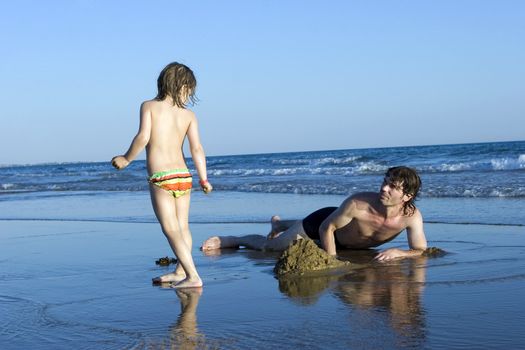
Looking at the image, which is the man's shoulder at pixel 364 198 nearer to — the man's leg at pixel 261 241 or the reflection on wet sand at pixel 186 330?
the man's leg at pixel 261 241

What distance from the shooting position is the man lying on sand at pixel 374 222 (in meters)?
5.58

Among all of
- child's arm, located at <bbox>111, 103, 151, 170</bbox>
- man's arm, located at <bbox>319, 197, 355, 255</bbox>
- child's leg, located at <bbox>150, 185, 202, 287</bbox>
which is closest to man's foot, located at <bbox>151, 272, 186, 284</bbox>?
child's leg, located at <bbox>150, 185, 202, 287</bbox>

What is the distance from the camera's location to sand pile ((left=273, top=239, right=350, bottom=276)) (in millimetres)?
5074

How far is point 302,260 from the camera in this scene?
509cm

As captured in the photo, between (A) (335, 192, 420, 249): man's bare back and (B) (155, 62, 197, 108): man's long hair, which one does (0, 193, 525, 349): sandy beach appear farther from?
(B) (155, 62, 197, 108): man's long hair

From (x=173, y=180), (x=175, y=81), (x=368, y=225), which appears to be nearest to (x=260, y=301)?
(x=173, y=180)

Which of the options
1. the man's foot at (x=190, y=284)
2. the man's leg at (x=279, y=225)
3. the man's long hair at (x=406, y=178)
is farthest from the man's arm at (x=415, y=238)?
the man's foot at (x=190, y=284)

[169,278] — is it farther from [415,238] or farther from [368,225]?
[415,238]

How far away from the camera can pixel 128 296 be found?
4.54 meters

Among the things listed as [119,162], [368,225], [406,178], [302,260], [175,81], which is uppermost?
[175,81]

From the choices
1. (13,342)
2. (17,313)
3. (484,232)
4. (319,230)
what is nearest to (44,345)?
(13,342)

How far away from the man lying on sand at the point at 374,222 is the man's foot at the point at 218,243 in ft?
1.83

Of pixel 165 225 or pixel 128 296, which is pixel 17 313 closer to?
pixel 128 296

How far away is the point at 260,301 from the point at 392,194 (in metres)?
1.85
